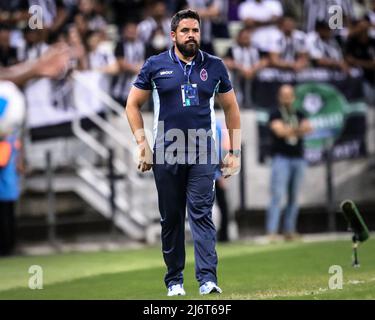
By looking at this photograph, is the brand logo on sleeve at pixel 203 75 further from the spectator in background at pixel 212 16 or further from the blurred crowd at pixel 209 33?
the spectator in background at pixel 212 16

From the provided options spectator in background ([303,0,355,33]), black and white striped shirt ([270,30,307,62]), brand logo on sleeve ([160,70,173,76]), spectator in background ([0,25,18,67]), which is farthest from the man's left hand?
spectator in background ([303,0,355,33])

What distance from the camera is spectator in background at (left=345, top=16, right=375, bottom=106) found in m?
19.2

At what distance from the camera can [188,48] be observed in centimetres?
884

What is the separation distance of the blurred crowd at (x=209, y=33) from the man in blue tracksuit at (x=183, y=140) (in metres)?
8.58

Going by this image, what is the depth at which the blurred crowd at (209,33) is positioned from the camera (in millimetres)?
17891

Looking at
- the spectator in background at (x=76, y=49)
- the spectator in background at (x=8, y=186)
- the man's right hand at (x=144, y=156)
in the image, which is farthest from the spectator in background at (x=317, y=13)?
the man's right hand at (x=144, y=156)

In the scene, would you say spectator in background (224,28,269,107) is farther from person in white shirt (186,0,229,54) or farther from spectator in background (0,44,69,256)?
spectator in background (0,44,69,256)

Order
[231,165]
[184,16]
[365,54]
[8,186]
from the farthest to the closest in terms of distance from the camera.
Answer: [365,54]
[8,186]
[231,165]
[184,16]

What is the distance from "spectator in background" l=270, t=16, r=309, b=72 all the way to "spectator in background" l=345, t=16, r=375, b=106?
100 centimetres

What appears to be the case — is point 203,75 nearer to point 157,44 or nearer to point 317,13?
point 157,44

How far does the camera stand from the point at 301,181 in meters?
17.9

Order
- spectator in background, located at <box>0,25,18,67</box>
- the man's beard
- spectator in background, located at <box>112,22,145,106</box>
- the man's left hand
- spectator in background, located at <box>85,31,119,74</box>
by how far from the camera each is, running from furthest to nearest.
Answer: spectator in background, located at <box>85,31,119,74</box>
spectator in background, located at <box>112,22,145,106</box>
spectator in background, located at <box>0,25,18,67</box>
the man's left hand
the man's beard

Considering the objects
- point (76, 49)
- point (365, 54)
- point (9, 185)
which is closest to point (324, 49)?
point (365, 54)

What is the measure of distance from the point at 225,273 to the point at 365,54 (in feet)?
29.1
